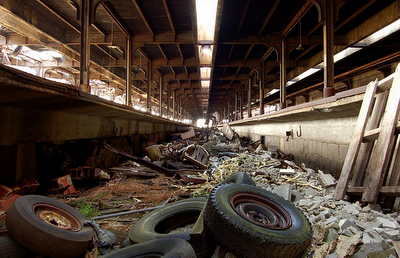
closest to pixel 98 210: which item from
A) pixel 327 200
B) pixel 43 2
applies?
pixel 327 200

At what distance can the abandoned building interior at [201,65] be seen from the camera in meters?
3.28

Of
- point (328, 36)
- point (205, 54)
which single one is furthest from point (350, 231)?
point (205, 54)

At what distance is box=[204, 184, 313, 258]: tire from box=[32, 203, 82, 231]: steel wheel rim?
66.3 inches

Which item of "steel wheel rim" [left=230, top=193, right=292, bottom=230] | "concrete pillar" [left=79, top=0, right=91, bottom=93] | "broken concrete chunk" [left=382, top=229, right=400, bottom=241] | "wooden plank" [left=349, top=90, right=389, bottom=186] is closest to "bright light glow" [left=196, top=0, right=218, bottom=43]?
"concrete pillar" [left=79, top=0, right=91, bottom=93]

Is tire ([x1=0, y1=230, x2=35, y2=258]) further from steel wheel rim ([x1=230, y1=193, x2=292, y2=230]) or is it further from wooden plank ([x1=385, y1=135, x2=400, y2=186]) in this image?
wooden plank ([x1=385, y1=135, x2=400, y2=186])

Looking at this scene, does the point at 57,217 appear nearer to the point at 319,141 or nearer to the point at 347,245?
the point at 347,245

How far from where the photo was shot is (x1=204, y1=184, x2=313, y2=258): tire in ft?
6.89

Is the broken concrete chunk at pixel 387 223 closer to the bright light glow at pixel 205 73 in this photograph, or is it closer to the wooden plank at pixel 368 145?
the wooden plank at pixel 368 145

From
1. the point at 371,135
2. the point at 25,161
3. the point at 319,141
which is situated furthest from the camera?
the point at 319,141

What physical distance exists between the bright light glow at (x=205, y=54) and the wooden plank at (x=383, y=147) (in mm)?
9277

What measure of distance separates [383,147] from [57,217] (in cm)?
468

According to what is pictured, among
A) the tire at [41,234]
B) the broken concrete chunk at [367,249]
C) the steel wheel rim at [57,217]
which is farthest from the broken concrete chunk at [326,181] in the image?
the steel wheel rim at [57,217]

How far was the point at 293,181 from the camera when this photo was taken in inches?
189

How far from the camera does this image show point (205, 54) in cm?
1191
